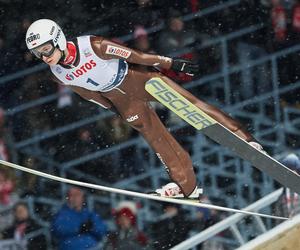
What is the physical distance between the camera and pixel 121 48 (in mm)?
8977

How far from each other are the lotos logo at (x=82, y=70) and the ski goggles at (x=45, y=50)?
228mm

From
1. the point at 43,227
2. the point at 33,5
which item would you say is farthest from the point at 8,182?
the point at 33,5

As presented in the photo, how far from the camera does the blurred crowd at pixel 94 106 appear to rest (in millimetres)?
10336

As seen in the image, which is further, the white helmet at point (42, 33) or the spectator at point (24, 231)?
the spectator at point (24, 231)

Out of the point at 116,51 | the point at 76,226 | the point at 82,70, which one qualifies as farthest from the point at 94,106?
the point at 116,51

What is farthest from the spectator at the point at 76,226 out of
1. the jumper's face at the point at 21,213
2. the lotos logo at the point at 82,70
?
the lotos logo at the point at 82,70

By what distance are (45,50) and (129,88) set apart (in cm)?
58

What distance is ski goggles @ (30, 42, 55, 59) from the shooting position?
885cm

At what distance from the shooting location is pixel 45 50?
888cm

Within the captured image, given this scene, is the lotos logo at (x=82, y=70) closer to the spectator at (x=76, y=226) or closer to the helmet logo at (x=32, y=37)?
the helmet logo at (x=32, y=37)

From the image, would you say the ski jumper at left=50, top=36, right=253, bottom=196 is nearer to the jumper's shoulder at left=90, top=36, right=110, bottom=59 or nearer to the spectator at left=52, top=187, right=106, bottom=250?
the jumper's shoulder at left=90, top=36, right=110, bottom=59

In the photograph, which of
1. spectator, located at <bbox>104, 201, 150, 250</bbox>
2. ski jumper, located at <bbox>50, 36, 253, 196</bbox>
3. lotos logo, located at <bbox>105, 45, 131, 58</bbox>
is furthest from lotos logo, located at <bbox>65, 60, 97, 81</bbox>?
spectator, located at <bbox>104, 201, 150, 250</bbox>

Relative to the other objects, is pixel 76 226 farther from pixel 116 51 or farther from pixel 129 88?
pixel 116 51

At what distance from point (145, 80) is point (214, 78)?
1854 millimetres
